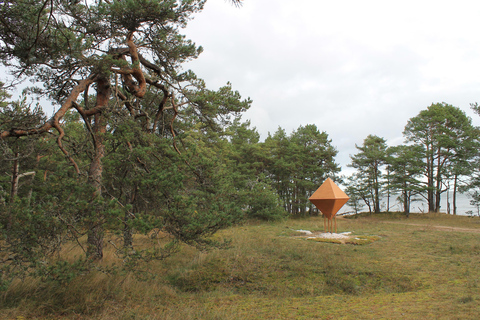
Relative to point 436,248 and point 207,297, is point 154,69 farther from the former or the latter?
point 436,248

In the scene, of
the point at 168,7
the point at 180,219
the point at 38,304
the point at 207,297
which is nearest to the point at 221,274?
the point at 207,297

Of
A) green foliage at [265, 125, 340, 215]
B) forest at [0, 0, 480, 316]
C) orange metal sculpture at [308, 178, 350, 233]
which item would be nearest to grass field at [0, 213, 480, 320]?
forest at [0, 0, 480, 316]

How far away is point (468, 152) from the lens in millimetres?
27766

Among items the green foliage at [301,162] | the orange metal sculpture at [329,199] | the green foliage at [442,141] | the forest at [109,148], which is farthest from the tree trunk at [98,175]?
the green foliage at [442,141]

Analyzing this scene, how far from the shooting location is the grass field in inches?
181

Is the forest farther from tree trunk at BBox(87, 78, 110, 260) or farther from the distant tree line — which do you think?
the distant tree line

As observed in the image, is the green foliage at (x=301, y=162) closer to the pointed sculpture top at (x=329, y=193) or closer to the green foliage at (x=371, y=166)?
the green foliage at (x=371, y=166)

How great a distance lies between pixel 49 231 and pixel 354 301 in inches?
207

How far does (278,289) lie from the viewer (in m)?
6.33

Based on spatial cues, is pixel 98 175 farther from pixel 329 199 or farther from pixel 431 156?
pixel 431 156

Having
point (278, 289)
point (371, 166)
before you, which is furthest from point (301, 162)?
point (278, 289)

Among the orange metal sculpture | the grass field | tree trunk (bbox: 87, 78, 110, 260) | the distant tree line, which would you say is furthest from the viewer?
the distant tree line

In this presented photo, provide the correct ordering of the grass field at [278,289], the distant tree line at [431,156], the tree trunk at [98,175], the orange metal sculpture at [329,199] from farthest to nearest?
the distant tree line at [431,156] < the orange metal sculpture at [329,199] < the tree trunk at [98,175] < the grass field at [278,289]

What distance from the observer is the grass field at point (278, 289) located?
4.59 metres
